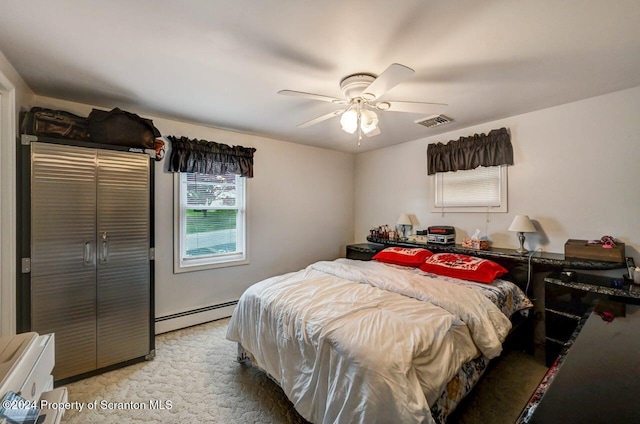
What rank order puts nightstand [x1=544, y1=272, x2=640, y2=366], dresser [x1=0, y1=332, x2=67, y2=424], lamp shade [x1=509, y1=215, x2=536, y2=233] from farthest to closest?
lamp shade [x1=509, y1=215, x2=536, y2=233], nightstand [x1=544, y1=272, x2=640, y2=366], dresser [x1=0, y1=332, x2=67, y2=424]

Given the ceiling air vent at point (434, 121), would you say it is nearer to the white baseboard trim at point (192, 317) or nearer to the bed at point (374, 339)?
the bed at point (374, 339)

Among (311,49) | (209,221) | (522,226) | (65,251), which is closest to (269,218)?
(209,221)

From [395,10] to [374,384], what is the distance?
1902mm

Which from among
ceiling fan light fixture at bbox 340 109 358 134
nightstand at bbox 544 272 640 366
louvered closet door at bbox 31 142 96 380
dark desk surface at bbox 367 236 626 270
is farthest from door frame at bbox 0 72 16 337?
nightstand at bbox 544 272 640 366

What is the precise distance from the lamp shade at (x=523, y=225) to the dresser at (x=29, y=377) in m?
3.60

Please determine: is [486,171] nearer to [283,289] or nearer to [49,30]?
[283,289]

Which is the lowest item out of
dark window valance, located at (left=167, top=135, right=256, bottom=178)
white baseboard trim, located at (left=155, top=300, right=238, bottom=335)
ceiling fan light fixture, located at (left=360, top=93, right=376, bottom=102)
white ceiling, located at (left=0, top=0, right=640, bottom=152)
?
white baseboard trim, located at (left=155, top=300, right=238, bottom=335)

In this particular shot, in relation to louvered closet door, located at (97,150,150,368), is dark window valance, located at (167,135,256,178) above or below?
above

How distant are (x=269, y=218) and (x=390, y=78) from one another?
9.11ft

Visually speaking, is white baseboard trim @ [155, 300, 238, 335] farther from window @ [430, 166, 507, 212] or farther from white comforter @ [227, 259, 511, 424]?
window @ [430, 166, 507, 212]

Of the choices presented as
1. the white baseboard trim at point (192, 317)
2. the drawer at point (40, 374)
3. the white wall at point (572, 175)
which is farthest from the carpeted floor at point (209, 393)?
the white wall at point (572, 175)

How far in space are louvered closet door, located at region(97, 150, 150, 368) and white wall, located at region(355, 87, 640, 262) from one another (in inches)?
144

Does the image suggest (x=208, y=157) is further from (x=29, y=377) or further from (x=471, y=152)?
(x=471, y=152)

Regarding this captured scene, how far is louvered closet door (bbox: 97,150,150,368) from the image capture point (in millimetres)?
2273
